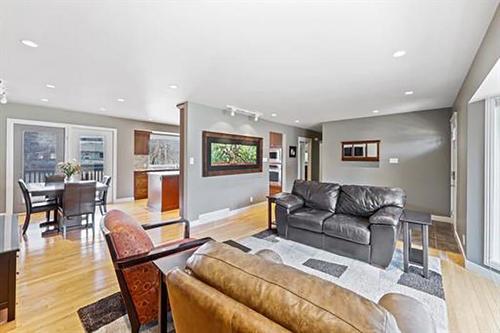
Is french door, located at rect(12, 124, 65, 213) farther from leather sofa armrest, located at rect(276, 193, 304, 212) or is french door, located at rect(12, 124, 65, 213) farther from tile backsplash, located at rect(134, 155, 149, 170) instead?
leather sofa armrest, located at rect(276, 193, 304, 212)

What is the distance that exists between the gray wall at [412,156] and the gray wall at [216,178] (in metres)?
2.40

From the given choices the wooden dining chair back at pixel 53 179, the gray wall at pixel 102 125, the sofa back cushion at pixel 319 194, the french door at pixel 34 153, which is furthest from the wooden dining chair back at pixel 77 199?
the sofa back cushion at pixel 319 194

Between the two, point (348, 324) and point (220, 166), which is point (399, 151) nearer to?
point (220, 166)

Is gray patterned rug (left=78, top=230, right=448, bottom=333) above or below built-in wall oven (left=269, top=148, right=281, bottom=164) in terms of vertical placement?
below

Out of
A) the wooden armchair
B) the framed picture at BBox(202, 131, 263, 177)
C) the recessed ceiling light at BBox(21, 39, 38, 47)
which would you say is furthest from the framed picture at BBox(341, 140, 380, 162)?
the recessed ceiling light at BBox(21, 39, 38, 47)

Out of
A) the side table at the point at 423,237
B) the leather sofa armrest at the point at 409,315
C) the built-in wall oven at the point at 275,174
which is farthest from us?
the built-in wall oven at the point at 275,174

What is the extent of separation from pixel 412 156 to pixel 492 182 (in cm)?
312

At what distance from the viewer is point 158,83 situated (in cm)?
363

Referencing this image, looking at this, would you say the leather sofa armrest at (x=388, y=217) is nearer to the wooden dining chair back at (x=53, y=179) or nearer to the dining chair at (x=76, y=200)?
the dining chair at (x=76, y=200)

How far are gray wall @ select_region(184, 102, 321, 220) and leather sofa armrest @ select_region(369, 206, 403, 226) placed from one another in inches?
125

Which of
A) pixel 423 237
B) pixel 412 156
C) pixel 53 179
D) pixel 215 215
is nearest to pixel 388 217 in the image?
pixel 423 237

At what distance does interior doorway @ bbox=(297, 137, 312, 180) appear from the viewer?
8.64 m

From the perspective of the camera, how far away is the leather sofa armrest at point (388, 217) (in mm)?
2857

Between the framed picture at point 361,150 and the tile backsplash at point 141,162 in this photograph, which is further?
the tile backsplash at point 141,162
